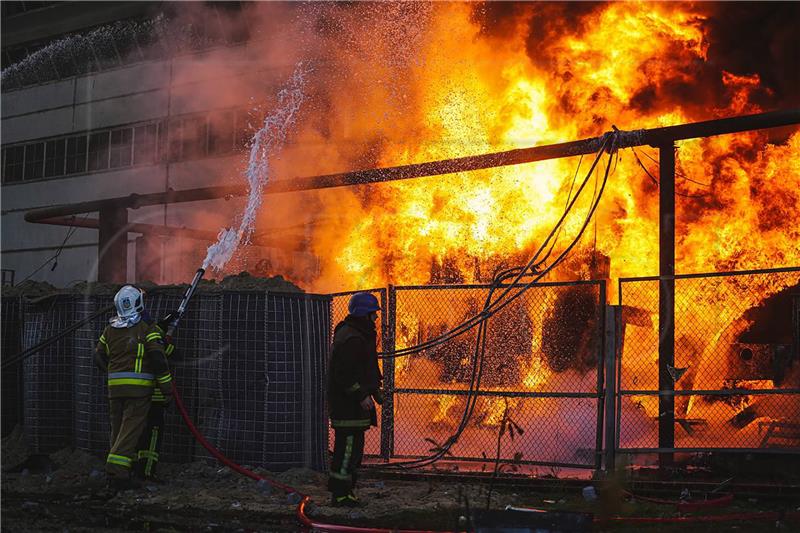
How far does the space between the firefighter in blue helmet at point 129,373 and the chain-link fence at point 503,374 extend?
248 cm

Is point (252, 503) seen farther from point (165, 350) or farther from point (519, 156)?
point (519, 156)

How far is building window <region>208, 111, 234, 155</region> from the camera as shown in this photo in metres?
21.9

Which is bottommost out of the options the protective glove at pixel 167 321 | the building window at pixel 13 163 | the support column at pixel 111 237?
the protective glove at pixel 167 321

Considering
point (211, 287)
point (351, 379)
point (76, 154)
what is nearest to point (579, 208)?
point (211, 287)

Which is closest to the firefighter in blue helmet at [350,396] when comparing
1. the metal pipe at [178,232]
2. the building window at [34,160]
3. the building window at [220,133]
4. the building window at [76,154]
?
the metal pipe at [178,232]

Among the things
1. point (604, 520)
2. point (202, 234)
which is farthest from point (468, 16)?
point (604, 520)

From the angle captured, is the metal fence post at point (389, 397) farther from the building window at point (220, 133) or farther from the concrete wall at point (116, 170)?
the building window at point (220, 133)

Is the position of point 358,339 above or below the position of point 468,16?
below

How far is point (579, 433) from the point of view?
987 cm

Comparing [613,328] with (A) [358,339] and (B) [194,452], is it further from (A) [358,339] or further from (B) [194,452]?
(B) [194,452]

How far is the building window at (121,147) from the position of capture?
2452 cm

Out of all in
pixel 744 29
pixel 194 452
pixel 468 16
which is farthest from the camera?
pixel 468 16

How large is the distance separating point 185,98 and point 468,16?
428 inches

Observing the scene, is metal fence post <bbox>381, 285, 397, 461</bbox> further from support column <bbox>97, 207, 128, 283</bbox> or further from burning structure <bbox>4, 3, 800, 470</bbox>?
support column <bbox>97, 207, 128, 283</bbox>
